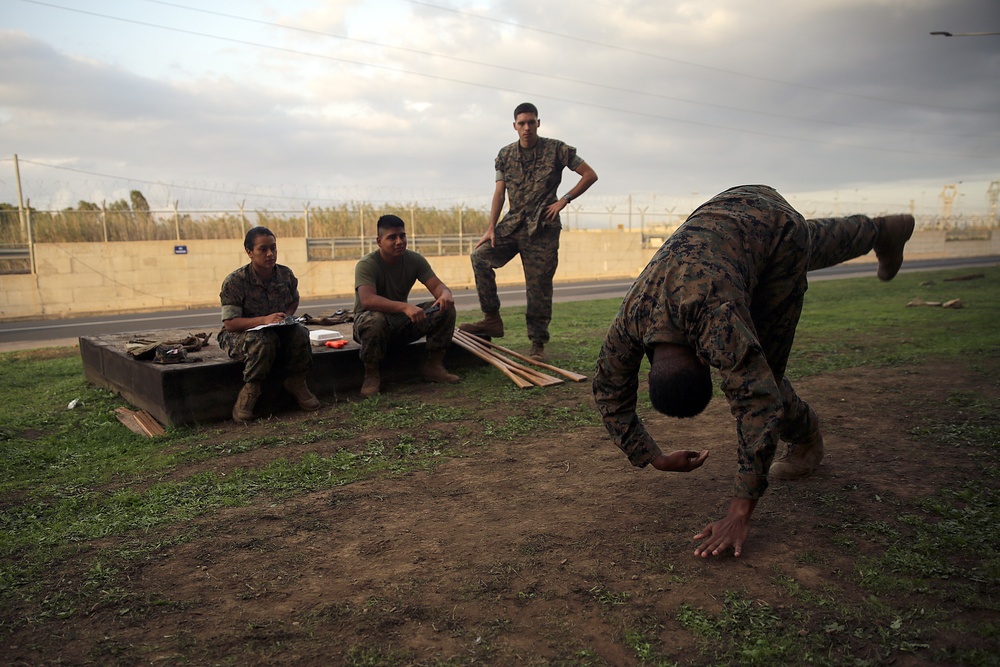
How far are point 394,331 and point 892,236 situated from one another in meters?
3.59

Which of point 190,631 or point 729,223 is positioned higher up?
point 729,223

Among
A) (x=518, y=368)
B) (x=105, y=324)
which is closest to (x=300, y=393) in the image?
(x=518, y=368)

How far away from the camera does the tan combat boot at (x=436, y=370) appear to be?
233 inches

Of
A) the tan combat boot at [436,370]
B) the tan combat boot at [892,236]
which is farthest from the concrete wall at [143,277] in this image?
the tan combat boot at [892,236]

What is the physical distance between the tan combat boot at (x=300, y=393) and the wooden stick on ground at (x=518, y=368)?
5.32 feet

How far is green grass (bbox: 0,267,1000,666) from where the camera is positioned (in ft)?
7.08

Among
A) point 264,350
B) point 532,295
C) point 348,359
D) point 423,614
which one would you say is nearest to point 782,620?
point 423,614

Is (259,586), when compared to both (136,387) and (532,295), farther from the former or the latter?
(532,295)

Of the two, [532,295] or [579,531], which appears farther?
[532,295]

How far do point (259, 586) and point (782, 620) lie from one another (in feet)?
5.95

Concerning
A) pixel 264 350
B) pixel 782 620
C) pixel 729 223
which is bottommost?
pixel 782 620

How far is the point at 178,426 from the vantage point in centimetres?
471

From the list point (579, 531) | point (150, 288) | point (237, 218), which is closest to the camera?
point (579, 531)

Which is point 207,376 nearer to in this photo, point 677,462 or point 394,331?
point 394,331
